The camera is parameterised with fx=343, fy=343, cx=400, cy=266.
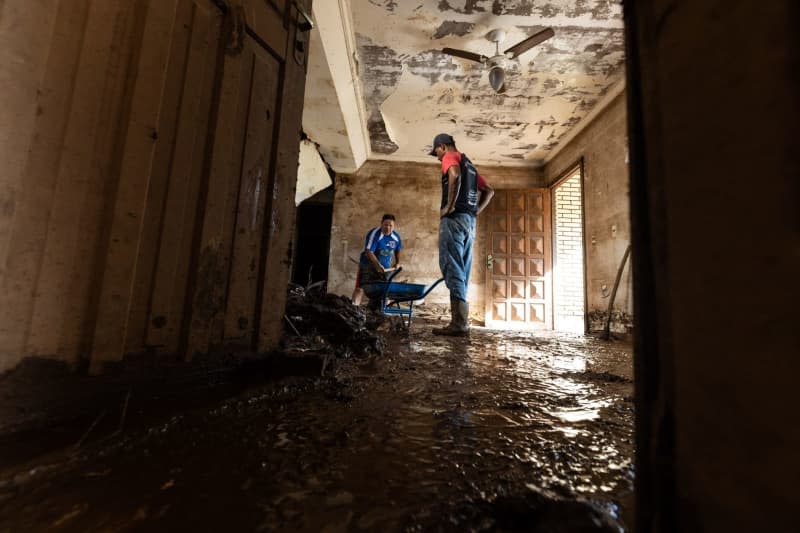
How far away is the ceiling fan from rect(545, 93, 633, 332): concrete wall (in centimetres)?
197

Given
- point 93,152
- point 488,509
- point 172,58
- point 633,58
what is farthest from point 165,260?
point 633,58

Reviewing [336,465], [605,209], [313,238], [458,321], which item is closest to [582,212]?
[605,209]

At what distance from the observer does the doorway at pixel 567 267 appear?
6.78 meters

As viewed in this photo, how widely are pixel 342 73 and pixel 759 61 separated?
4.98 m

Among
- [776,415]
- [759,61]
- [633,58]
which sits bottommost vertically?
[776,415]

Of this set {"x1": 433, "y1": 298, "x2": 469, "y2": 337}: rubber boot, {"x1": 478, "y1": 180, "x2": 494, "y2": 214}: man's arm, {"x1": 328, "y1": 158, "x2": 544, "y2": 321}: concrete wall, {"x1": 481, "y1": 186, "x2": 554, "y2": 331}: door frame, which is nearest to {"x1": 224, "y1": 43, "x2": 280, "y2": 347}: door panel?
{"x1": 433, "y1": 298, "x2": 469, "y2": 337}: rubber boot

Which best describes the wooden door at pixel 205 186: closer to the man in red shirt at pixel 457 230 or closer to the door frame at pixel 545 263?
the man in red shirt at pixel 457 230

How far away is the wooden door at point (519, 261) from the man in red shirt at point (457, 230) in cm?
358

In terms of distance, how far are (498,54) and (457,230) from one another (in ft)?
8.09

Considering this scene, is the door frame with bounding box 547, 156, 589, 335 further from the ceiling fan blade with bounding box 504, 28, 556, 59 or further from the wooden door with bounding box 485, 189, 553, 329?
the ceiling fan blade with bounding box 504, 28, 556, 59

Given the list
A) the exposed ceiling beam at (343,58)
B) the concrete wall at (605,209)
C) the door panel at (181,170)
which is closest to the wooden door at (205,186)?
the door panel at (181,170)

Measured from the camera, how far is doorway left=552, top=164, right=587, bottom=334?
678 cm

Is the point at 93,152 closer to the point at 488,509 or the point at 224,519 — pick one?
the point at 224,519

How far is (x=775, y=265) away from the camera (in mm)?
305
